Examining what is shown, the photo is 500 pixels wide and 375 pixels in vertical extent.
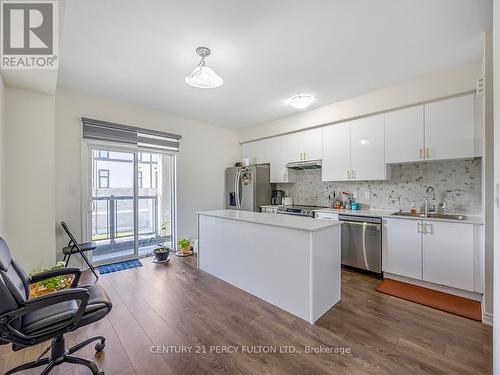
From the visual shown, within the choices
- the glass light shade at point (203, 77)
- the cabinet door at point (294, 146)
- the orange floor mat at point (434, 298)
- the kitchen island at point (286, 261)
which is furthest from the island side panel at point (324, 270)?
the cabinet door at point (294, 146)

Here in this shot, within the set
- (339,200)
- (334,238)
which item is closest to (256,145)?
(339,200)

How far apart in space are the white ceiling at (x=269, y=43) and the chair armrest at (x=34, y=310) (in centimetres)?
208

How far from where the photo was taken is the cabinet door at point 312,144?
157 inches

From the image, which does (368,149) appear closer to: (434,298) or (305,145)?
(305,145)

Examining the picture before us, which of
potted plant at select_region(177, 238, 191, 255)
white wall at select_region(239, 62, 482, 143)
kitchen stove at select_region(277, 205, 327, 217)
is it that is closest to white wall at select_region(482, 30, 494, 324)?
white wall at select_region(239, 62, 482, 143)

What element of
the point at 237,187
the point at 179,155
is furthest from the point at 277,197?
the point at 179,155

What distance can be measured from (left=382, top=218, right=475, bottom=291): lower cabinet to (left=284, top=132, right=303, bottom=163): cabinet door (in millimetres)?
1941

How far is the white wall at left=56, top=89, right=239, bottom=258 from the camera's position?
3.22m

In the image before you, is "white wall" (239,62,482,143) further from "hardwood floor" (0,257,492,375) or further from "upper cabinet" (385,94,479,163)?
"hardwood floor" (0,257,492,375)

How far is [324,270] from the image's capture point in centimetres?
219

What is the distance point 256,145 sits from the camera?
5.20m

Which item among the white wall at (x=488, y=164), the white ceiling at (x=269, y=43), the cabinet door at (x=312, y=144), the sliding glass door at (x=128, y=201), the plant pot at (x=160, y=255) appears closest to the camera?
the white ceiling at (x=269, y=43)

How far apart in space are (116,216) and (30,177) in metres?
1.31

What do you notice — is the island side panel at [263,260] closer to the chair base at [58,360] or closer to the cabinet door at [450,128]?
the chair base at [58,360]
